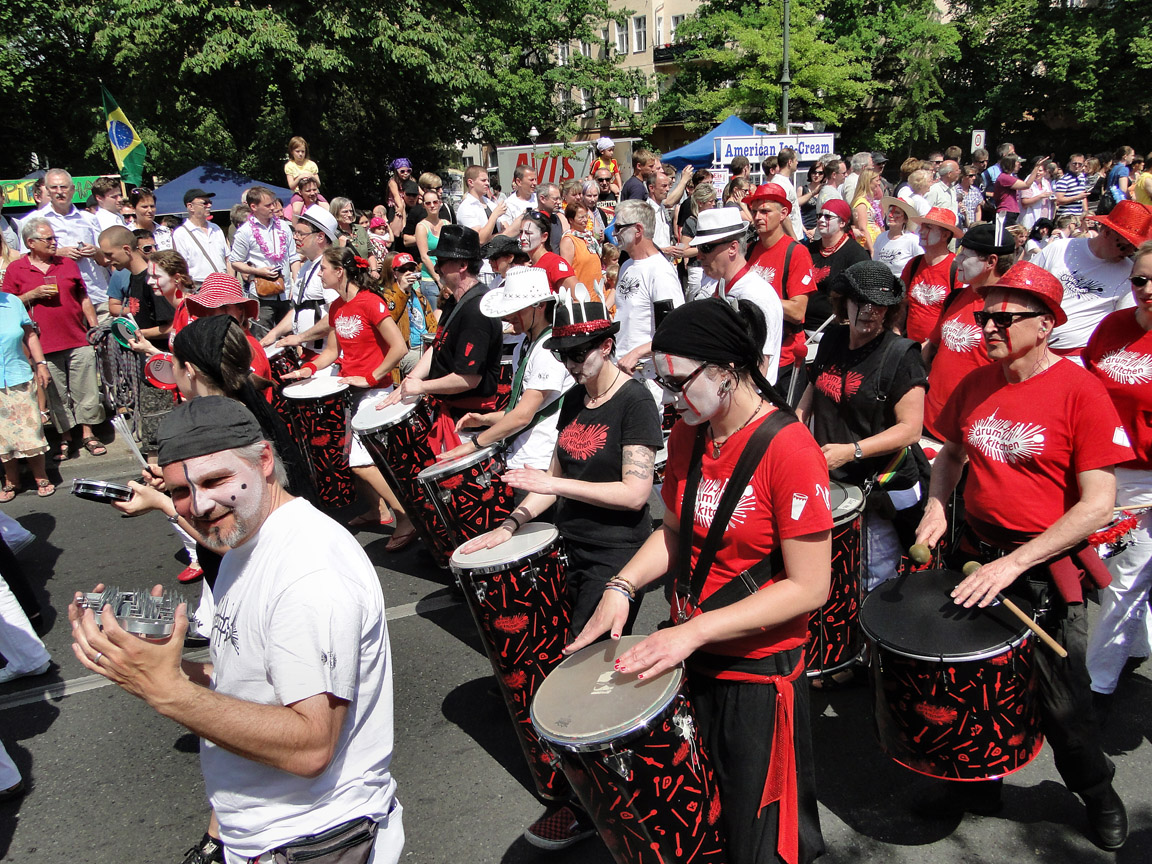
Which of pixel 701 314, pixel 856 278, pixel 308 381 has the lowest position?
pixel 308 381

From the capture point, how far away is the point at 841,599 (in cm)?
354

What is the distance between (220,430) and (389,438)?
3.07 meters

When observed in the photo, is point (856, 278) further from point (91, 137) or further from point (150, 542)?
point (91, 137)

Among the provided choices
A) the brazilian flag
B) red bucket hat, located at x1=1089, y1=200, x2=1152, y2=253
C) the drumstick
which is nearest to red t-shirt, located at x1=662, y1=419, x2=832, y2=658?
the drumstick

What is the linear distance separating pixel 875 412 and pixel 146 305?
6613 millimetres

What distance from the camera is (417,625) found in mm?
5074

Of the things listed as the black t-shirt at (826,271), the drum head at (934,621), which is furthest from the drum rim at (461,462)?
the black t-shirt at (826,271)

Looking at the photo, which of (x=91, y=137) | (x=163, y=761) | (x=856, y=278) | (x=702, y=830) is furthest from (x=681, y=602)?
(x=91, y=137)

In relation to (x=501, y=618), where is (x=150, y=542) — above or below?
below

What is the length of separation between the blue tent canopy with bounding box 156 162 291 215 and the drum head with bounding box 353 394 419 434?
11917mm

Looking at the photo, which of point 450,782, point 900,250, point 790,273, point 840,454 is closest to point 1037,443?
point 840,454

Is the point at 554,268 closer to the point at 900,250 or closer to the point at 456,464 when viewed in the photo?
the point at 456,464

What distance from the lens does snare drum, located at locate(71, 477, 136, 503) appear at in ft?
9.55

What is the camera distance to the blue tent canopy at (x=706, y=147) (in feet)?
67.6
